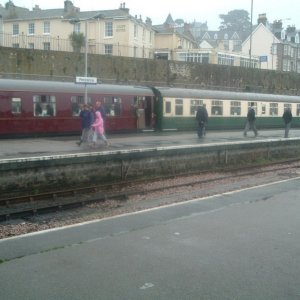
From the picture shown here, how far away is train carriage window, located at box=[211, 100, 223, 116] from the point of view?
29.7m

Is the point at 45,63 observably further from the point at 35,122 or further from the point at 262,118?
the point at 262,118

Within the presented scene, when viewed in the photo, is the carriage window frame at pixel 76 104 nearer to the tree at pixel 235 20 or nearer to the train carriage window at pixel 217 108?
the train carriage window at pixel 217 108

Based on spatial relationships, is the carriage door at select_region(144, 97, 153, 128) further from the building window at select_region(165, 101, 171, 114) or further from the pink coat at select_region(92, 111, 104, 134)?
the pink coat at select_region(92, 111, 104, 134)

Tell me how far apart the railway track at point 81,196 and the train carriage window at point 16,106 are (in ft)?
26.2

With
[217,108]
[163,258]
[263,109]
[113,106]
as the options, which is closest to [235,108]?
[217,108]

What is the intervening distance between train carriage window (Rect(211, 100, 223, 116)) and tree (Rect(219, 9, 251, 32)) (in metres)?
101

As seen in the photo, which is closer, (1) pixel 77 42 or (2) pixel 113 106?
(2) pixel 113 106

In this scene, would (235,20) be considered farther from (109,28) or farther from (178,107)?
(178,107)

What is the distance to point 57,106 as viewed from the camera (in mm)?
21922

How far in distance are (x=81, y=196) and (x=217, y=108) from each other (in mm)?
18521

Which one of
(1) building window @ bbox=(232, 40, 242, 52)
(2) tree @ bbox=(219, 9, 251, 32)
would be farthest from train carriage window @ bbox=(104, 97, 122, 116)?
(2) tree @ bbox=(219, 9, 251, 32)

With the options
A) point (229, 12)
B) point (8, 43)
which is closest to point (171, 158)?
point (8, 43)

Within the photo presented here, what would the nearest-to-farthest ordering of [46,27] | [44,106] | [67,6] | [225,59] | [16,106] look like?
[16,106]
[44,106]
[46,27]
[67,6]
[225,59]

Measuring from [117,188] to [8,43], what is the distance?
25.0 meters
